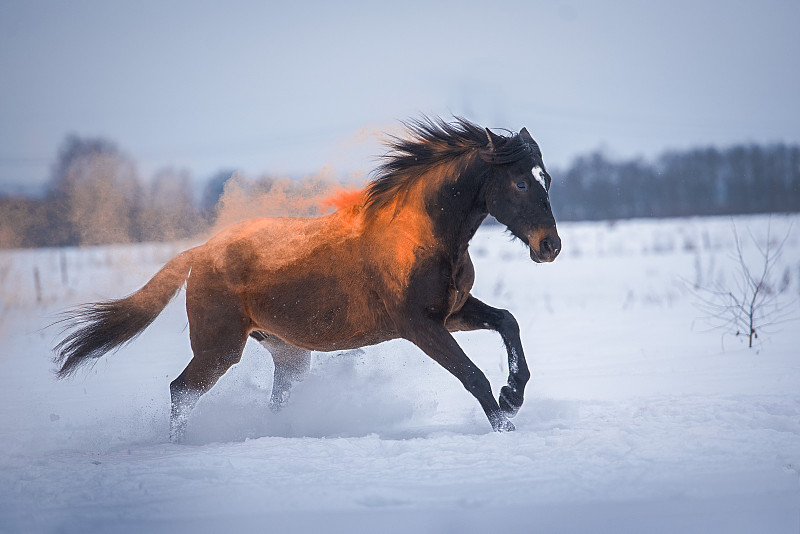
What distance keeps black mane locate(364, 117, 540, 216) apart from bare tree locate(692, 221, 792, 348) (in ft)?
12.8

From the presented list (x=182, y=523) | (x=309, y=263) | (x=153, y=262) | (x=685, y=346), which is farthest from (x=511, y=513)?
(x=685, y=346)

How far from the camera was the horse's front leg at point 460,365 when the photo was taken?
4.42 metres

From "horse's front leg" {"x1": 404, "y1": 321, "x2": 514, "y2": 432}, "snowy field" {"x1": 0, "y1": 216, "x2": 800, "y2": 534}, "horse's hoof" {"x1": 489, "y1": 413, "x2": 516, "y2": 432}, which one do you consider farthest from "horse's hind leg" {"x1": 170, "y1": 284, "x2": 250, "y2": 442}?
"horse's hoof" {"x1": 489, "y1": 413, "x2": 516, "y2": 432}

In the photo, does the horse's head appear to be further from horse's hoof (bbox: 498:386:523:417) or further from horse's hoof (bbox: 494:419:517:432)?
horse's hoof (bbox: 494:419:517:432)

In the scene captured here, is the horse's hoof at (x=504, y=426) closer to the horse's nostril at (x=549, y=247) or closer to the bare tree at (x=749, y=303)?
the horse's nostril at (x=549, y=247)

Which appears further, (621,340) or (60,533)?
(621,340)

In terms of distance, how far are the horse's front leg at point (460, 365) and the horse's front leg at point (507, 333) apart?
0.36ft

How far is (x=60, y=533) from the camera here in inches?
118

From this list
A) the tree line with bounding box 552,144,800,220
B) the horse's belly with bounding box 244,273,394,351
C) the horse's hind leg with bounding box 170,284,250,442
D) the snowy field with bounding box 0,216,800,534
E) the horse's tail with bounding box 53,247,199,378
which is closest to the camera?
the snowy field with bounding box 0,216,800,534

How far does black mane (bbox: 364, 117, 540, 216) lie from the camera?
4859 millimetres

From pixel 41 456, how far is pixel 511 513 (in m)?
3.08

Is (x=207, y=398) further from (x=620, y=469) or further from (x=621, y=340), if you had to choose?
(x=621, y=340)

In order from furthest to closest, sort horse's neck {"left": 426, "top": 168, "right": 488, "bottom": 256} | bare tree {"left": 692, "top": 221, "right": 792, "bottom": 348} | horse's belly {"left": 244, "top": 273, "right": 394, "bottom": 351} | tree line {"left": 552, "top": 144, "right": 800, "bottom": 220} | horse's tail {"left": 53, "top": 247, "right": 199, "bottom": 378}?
tree line {"left": 552, "top": 144, "right": 800, "bottom": 220} < bare tree {"left": 692, "top": 221, "right": 792, "bottom": 348} < horse's tail {"left": 53, "top": 247, "right": 199, "bottom": 378} < horse's belly {"left": 244, "top": 273, "right": 394, "bottom": 351} < horse's neck {"left": 426, "top": 168, "right": 488, "bottom": 256}

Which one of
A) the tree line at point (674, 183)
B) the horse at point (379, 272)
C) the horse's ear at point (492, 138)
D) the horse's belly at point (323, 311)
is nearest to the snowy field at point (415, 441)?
the horse at point (379, 272)
